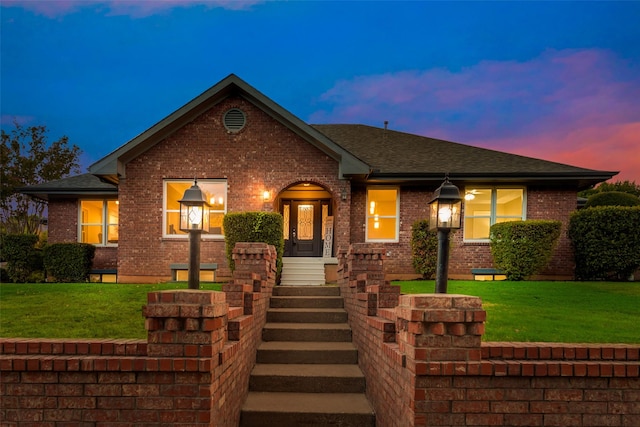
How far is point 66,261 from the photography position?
12.9 metres

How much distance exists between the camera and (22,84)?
98.3m

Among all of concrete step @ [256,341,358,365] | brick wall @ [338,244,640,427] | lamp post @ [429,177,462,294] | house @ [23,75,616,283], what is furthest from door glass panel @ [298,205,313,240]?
brick wall @ [338,244,640,427]

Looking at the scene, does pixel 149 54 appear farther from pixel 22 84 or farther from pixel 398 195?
pixel 398 195

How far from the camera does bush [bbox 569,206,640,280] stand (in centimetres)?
1126

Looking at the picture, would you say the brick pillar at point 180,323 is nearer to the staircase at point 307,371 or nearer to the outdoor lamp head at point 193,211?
A: the staircase at point 307,371

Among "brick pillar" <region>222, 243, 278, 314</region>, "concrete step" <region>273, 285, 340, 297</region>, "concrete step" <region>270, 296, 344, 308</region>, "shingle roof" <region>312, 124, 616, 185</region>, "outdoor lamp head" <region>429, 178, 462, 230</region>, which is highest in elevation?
"shingle roof" <region>312, 124, 616, 185</region>

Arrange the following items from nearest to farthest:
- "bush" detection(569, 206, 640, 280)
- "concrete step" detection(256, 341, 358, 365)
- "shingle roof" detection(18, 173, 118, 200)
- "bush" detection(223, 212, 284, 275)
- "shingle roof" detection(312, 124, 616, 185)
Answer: "concrete step" detection(256, 341, 358, 365)
"bush" detection(223, 212, 284, 275)
"bush" detection(569, 206, 640, 280)
"shingle roof" detection(312, 124, 616, 185)
"shingle roof" detection(18, 173, 118, 200)

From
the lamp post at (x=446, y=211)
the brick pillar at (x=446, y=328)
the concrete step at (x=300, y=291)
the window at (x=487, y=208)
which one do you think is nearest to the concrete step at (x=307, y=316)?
the concrete step at (x=300, y=291)

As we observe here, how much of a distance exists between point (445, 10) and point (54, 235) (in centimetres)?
1899

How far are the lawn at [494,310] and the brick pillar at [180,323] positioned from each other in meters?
2.36

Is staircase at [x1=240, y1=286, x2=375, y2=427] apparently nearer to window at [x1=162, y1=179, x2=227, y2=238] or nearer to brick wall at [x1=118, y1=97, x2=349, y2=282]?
brick wall at [x1=118, y1=97, x2=349, y2=282]

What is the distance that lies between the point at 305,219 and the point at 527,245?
24.6ft

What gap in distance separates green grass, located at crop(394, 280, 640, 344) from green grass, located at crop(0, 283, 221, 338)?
5334mm

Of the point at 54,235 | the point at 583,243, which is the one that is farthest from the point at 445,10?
the point at 54,235
